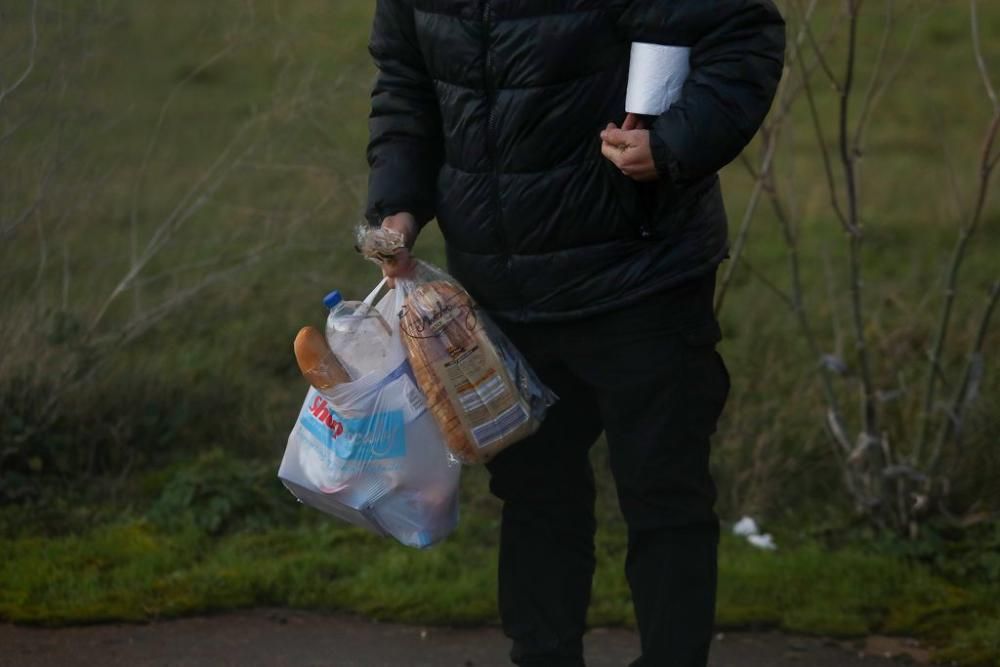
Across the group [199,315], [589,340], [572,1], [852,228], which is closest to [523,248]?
[589,340]

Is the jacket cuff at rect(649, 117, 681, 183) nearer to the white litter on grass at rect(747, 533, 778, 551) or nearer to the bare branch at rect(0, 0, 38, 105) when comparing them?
the white litter on grass at rect(747, 533, 778, 551)

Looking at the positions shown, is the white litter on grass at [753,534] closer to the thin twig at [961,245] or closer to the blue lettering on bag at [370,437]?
the thin twig at [961,245]

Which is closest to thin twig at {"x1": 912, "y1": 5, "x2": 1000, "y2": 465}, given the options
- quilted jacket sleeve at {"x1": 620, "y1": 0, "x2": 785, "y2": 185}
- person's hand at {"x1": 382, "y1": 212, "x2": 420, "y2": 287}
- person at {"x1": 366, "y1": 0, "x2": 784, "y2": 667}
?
person at {"x1": 366, "y1": 0, "x2": 784, "y2": 667}

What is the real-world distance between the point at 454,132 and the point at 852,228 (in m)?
1.72

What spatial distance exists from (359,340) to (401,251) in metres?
0.21

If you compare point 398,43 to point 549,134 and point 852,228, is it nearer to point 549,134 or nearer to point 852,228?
point 549,134

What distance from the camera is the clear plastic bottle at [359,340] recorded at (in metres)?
3.34

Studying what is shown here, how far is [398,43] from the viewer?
11.3 feet

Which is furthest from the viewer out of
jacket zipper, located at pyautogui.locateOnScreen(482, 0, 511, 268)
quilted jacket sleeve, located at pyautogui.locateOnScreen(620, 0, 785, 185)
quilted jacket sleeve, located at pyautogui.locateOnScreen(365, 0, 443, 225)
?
quilted jacket sleeve, located at pyautogui.locateOnScreen(365, 0, 443, 225)

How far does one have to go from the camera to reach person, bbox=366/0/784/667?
3039 millimetres

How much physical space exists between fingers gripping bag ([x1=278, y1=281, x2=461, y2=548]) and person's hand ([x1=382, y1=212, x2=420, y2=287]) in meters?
0.05

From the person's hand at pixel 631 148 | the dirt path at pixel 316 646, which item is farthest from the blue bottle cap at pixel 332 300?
the dirt path at pixel 316 646

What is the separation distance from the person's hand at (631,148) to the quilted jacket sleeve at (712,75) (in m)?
0.02

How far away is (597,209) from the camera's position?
3.19 metres
